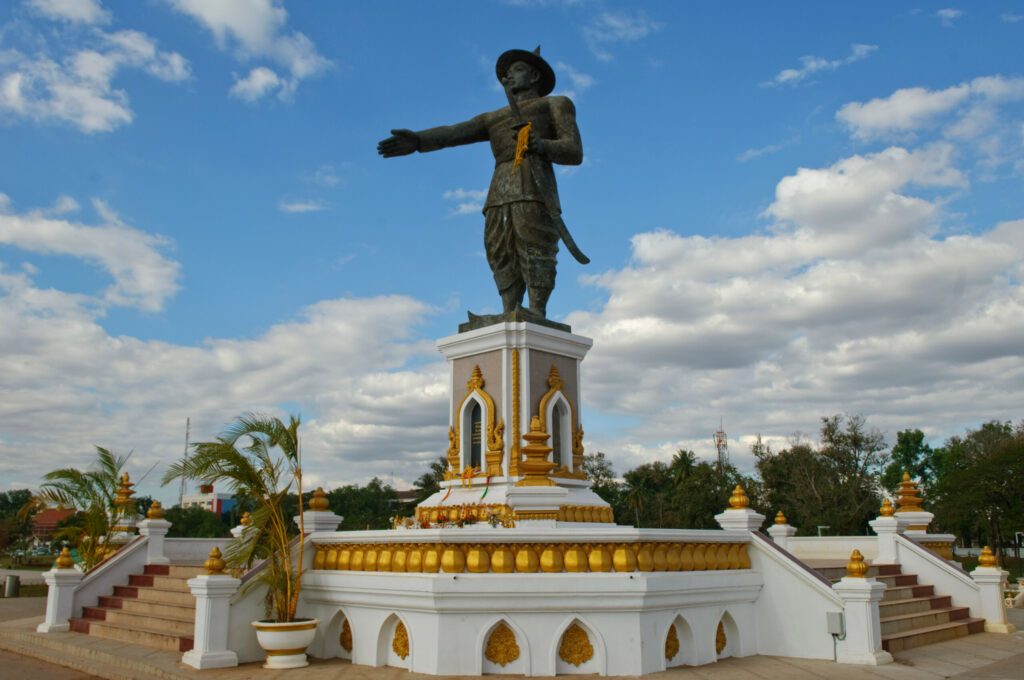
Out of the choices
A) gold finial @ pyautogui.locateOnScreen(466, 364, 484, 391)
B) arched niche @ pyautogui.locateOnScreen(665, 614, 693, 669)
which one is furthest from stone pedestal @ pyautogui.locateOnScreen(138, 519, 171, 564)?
arched niche @ pyautogui.locateOnScreen(665, 614, 693, 669)

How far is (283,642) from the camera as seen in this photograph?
8812mm

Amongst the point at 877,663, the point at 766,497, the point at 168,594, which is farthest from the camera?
the point at 766,497

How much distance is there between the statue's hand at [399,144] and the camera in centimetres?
1377

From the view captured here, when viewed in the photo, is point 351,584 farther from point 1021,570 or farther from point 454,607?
point 1021,570

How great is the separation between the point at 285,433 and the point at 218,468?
0.84 m

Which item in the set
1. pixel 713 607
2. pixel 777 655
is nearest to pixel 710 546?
pixel 713 607

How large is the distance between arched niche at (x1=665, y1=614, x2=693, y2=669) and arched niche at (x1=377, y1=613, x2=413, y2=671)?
8.84 ft

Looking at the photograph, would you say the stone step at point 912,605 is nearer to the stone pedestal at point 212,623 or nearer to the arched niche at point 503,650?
the arched niche at point 503,650

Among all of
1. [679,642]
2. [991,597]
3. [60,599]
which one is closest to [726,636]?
[679,642]

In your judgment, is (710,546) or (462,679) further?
(710,546)

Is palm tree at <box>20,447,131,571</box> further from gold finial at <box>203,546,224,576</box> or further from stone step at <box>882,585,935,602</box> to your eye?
stone step at <box>882,585,935,602</box>

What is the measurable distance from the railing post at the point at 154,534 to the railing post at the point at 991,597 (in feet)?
41.6

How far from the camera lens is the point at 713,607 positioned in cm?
921

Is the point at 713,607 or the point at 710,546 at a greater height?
the point at 710,546
